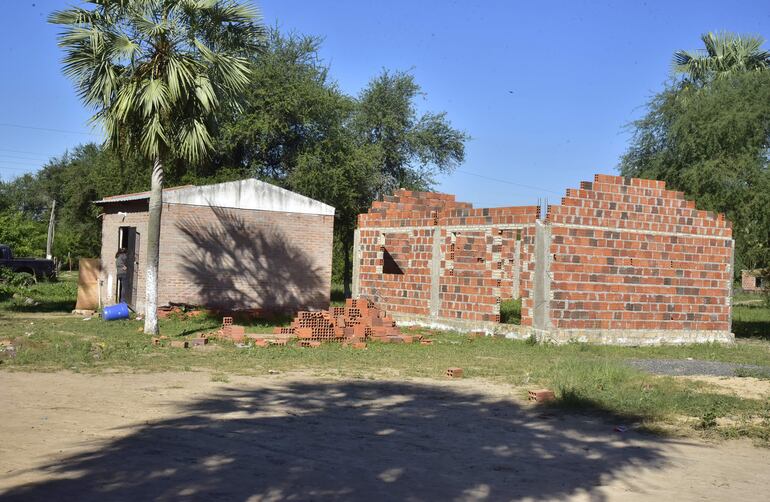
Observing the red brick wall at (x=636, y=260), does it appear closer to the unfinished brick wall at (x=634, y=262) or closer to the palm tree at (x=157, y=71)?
the unfinished brick wall at (x=634, y=262)

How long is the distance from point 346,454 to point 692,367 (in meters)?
9.68

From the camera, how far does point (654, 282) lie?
20125mm

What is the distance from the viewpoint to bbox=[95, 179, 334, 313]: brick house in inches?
877

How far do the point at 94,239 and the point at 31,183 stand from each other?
34589mm

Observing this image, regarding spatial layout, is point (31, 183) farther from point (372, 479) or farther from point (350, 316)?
point (372, 479)

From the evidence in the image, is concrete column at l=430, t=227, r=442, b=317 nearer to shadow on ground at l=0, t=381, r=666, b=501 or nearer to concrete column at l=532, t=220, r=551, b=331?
concrete column at l=532, t=220, r=551, b=331

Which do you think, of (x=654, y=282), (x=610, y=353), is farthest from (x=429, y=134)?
(x=610, y=353)

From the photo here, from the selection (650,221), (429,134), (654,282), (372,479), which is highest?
(429,134)

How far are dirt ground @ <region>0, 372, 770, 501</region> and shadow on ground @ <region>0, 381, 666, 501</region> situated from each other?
20 millimetres

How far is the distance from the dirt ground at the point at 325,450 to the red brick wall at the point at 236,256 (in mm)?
10895

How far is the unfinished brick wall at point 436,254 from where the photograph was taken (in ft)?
67.9

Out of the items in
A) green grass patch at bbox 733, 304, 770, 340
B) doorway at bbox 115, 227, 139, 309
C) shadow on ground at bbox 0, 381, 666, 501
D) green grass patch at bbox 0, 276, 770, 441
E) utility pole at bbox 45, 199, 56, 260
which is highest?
utility pole at bbox 45, 199, 56, 260

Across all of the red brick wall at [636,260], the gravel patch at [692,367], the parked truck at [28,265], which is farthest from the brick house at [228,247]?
the parked truck at [28,265]

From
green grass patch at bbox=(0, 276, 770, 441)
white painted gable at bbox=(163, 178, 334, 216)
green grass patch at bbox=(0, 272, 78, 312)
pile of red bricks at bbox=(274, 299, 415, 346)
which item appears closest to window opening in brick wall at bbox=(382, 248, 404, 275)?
white painted gable at bbox=(163, 178, 334, 216)
